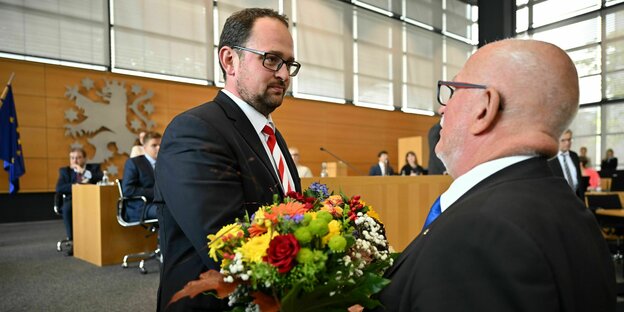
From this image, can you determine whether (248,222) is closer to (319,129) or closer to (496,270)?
(496,270)

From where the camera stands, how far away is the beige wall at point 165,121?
26.1 ft

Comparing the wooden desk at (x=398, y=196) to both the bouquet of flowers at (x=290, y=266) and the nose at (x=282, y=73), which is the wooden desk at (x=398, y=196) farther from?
the bouquet of flowers at (x=290, y=266)

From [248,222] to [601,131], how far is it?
17.2 meters

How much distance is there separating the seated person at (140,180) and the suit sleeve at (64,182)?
1.59 meters

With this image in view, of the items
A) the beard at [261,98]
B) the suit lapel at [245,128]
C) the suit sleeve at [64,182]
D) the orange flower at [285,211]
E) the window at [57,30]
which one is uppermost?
the window at [57,30]

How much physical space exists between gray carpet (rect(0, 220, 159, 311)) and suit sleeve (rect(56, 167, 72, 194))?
0.81 metres

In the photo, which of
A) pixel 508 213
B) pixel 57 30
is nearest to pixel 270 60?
pixel 508 213

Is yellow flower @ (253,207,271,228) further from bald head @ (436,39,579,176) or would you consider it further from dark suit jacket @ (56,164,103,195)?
dark suit jacket @ (56,164,103,195)

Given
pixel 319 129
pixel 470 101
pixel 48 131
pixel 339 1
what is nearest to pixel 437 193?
pixel 470 101

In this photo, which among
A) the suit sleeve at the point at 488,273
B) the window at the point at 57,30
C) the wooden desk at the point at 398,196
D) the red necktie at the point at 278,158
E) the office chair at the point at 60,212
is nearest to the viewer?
the suit sleeve at the point at 488,273

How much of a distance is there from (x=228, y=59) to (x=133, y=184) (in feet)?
12.0

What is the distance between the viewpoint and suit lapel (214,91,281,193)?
1.32 meters

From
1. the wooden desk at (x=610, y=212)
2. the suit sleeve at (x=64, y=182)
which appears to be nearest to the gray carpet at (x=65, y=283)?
the suit sleeve at (x=64, y=182)

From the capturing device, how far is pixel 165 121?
9703 millimetres
